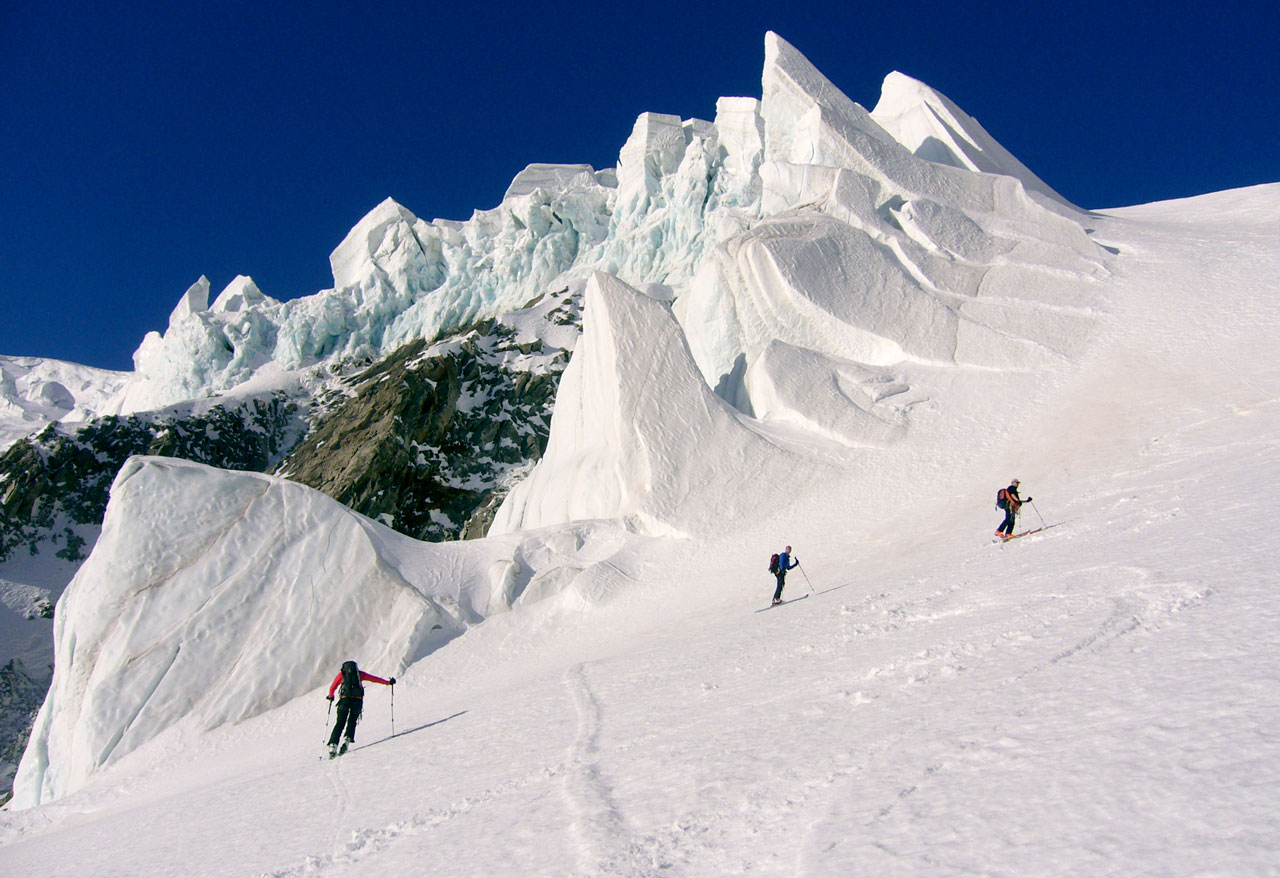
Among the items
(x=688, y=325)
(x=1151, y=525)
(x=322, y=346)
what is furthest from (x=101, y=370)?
(x=1151, y=525)

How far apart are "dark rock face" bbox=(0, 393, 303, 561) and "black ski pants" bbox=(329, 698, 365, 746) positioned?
141 ft

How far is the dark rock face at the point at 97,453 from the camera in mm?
48188

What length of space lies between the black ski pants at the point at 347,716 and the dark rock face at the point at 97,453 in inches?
1697

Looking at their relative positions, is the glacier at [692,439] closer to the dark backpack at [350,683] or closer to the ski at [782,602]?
the ski at [782,602]

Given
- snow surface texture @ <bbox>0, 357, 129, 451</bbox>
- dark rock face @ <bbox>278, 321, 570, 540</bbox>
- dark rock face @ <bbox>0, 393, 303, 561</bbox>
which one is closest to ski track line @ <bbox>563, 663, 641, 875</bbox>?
dark rock face @ <bbox>278, 321, 570, 540</bbox>

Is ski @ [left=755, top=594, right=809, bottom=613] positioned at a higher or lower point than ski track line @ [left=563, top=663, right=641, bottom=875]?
higher

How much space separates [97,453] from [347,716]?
55.5m

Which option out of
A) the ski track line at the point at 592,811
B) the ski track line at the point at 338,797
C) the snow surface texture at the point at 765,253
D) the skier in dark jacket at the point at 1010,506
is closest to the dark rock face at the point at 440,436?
the snow surface texture at the point at 765,253

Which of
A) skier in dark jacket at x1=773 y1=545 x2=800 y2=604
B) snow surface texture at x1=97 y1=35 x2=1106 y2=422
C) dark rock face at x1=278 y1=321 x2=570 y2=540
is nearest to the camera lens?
skier in dark jacket at x1=773 y1=545 x2=800 y2=604

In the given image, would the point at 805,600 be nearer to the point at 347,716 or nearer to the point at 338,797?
the point at 347,716

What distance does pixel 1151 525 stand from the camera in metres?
8.41

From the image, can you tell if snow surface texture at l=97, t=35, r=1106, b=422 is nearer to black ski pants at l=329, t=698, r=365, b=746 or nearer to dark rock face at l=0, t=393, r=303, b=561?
dark rock face at l=0, t=393, r=303, b=561

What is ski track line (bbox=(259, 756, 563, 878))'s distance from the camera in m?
4.69

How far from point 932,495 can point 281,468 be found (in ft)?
159
